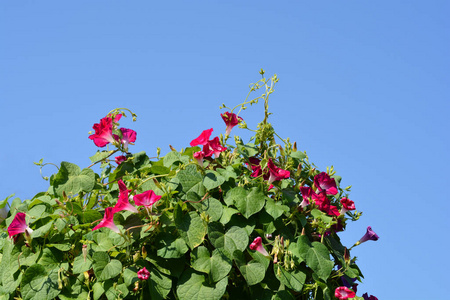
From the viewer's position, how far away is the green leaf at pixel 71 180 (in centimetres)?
315

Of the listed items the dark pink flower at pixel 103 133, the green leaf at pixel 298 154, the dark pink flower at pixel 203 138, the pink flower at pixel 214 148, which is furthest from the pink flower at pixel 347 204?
the dark pink flower at pixel 103 133

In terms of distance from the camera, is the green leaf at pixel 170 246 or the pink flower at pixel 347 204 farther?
the pink flower at pixel 347 204

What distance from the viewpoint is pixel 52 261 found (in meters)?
2.92

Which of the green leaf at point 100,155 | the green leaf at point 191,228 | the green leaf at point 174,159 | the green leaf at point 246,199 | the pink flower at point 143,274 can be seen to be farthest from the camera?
the green leaf at point 100,155

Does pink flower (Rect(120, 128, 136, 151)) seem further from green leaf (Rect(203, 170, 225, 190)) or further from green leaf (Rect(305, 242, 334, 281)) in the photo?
green leaf (Rect(305, 242, 334, 281))

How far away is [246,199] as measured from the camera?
287 cm

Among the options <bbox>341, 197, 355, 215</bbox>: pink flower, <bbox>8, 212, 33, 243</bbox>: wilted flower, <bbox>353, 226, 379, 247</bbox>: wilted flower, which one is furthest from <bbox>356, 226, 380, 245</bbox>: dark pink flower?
<bbox>8, 212, 33, 243</bbox>: wilted flower

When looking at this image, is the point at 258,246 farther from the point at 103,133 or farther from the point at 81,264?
the point at 103,133

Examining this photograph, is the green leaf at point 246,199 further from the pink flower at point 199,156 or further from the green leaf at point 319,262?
the green leaf at point 319,262

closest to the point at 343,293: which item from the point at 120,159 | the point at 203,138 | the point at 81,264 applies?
the point at 203,138

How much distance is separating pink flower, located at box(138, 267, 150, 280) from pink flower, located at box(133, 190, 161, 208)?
0.31 meters

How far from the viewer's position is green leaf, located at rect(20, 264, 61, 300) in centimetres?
284

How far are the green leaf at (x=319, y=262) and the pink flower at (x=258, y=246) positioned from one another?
23cm

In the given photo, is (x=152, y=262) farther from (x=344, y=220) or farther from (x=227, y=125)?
(x=344, y=220)
